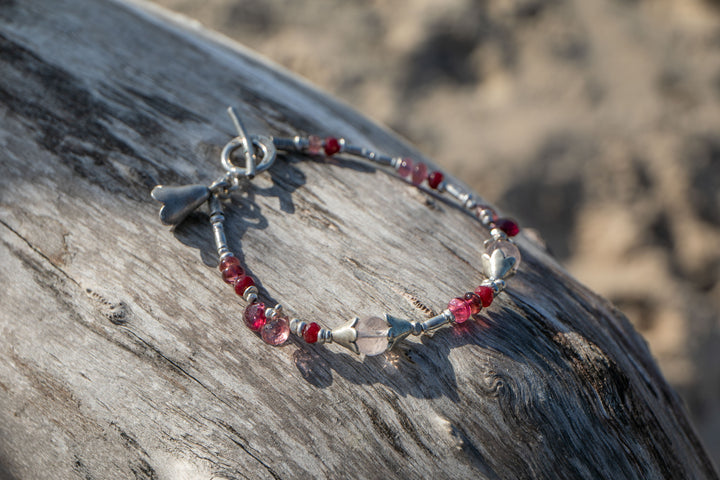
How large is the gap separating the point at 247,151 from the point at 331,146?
304 mm

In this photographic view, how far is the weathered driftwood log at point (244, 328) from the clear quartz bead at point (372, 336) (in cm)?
8

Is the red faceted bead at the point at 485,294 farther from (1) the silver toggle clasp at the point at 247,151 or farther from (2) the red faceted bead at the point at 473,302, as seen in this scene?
(1) the silver toggle clasp at the point at 247,151

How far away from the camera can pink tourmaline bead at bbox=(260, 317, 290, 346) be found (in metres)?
1.48

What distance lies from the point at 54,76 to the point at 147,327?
3.17ft

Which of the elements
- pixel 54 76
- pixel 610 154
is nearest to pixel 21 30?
pixel 54 76

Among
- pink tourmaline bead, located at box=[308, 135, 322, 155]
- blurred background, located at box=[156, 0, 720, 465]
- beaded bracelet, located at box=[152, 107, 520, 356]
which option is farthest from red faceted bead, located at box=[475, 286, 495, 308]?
blurred background, located at box=[156, 0, 720, 465]

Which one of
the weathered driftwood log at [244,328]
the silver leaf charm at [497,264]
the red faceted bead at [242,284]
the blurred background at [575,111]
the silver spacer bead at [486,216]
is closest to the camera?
the weathered driftwood log at [244,328]

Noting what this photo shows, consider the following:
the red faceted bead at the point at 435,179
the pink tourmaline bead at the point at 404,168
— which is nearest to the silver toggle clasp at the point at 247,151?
the pink tourmaline bead at the point at 404,168

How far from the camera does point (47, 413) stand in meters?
1.46

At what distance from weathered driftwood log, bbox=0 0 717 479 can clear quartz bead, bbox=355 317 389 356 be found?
0.08m

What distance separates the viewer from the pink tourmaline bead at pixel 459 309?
5.13 ft

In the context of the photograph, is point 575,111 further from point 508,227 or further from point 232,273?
point 232,273

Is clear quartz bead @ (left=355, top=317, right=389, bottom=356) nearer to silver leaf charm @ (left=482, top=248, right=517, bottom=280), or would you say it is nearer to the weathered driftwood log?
the weathered driftwood log

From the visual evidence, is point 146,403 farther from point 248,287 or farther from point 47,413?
point 248,287
